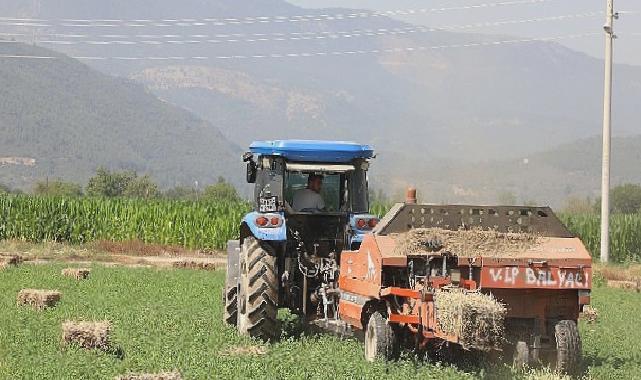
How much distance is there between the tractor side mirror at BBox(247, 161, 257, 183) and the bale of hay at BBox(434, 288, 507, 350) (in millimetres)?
5481

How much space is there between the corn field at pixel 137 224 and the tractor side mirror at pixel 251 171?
2850 cm

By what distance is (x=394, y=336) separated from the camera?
12812 mm

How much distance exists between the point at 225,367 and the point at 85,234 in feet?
112

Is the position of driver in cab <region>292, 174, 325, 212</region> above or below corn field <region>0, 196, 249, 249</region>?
above

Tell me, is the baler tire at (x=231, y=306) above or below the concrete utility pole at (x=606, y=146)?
below

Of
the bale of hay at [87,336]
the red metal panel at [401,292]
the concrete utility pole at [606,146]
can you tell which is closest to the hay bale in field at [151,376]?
the bale of hay at [87,336]

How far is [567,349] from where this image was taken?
1243cm

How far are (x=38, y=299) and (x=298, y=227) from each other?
528 cm

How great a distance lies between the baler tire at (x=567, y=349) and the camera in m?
12.4

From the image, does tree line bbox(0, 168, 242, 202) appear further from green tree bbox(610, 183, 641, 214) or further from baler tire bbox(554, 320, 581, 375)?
baler tire bbox(554, 320, 581, 375)

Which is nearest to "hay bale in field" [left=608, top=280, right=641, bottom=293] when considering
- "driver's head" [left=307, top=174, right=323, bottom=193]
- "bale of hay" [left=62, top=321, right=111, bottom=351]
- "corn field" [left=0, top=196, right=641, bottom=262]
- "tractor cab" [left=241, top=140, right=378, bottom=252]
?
"corn field" [left=0, top=196, right=641, bottom=262]

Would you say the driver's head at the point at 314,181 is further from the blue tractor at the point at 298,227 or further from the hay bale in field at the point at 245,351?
the hay bale in field at the point at 245,351

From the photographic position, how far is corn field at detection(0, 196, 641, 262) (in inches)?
1761

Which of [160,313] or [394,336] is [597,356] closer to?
[394,336]
